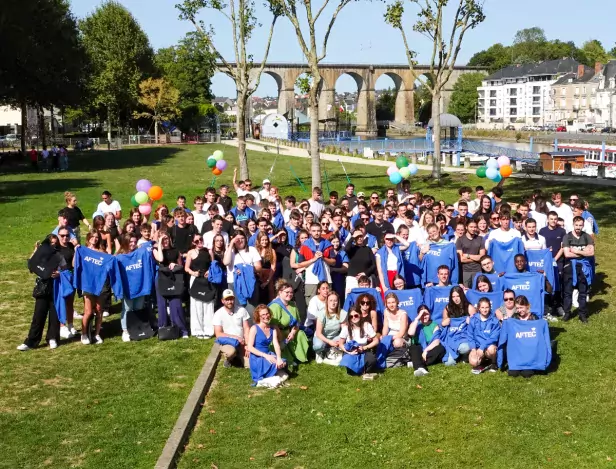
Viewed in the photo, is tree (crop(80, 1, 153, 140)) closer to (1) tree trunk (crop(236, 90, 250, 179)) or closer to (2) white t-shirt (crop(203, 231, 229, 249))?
(1) tree trunk (crop(236, 90, 250, 179))

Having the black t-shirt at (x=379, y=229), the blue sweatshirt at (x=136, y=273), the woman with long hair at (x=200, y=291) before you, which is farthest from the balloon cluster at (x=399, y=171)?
the blue sweatshirt at (x=136, y=273)

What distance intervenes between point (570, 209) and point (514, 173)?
2190cm

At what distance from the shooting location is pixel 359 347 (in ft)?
34.0

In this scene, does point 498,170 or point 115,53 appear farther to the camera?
point 115,53

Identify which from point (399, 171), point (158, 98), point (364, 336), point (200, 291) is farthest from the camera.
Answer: point (158, 98)

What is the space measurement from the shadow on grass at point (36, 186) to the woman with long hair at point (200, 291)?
19.7m

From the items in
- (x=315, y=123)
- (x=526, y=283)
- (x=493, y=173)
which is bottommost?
(x=526, y=283)

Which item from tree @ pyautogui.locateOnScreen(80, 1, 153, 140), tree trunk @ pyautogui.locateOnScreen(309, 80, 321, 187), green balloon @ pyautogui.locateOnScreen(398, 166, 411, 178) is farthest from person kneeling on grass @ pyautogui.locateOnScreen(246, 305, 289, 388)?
tree @ pyautogui.locateOnScreen(80, 1, 153, 140)

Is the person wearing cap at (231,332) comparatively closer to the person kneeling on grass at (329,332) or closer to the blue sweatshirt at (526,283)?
the person kneeling on grass at (329,332)

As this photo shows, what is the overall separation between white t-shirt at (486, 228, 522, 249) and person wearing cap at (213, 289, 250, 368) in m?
4.36

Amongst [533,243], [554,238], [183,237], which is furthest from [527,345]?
[183,237]

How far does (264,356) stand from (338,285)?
2.96m

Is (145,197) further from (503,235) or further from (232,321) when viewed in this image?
(503,235)

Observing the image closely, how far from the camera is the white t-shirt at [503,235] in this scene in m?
12.4
